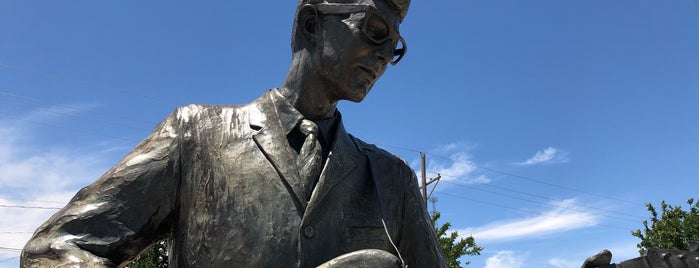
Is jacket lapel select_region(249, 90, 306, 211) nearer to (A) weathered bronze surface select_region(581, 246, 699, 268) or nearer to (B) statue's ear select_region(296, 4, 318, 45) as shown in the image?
(B) statue's ear select_region(296, 4, 318, 45)

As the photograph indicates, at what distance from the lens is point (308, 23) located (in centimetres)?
262

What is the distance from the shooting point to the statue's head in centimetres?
249

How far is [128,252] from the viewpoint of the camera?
7.02ft

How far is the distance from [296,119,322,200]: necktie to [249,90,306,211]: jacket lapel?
3cm

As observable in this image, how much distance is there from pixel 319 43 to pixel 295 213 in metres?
0.72

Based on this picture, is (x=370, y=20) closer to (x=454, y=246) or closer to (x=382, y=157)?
(x=382, y=157)

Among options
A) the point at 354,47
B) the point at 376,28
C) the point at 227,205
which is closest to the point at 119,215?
the point at 227,205

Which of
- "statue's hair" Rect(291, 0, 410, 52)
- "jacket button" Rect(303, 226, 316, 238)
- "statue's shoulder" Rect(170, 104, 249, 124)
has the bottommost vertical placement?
"jacket button" Rect(303, 226, 316, 238)

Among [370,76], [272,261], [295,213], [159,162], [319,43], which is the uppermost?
[319,43]

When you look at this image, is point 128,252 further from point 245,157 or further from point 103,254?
point 245,157

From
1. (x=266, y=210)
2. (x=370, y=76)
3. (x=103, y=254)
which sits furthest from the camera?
(x=370, y=76)

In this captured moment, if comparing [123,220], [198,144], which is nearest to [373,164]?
[198,144]

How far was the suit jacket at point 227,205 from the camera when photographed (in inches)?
81.1

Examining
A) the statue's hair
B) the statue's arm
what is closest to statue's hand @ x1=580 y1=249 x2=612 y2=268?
the statue's arm
